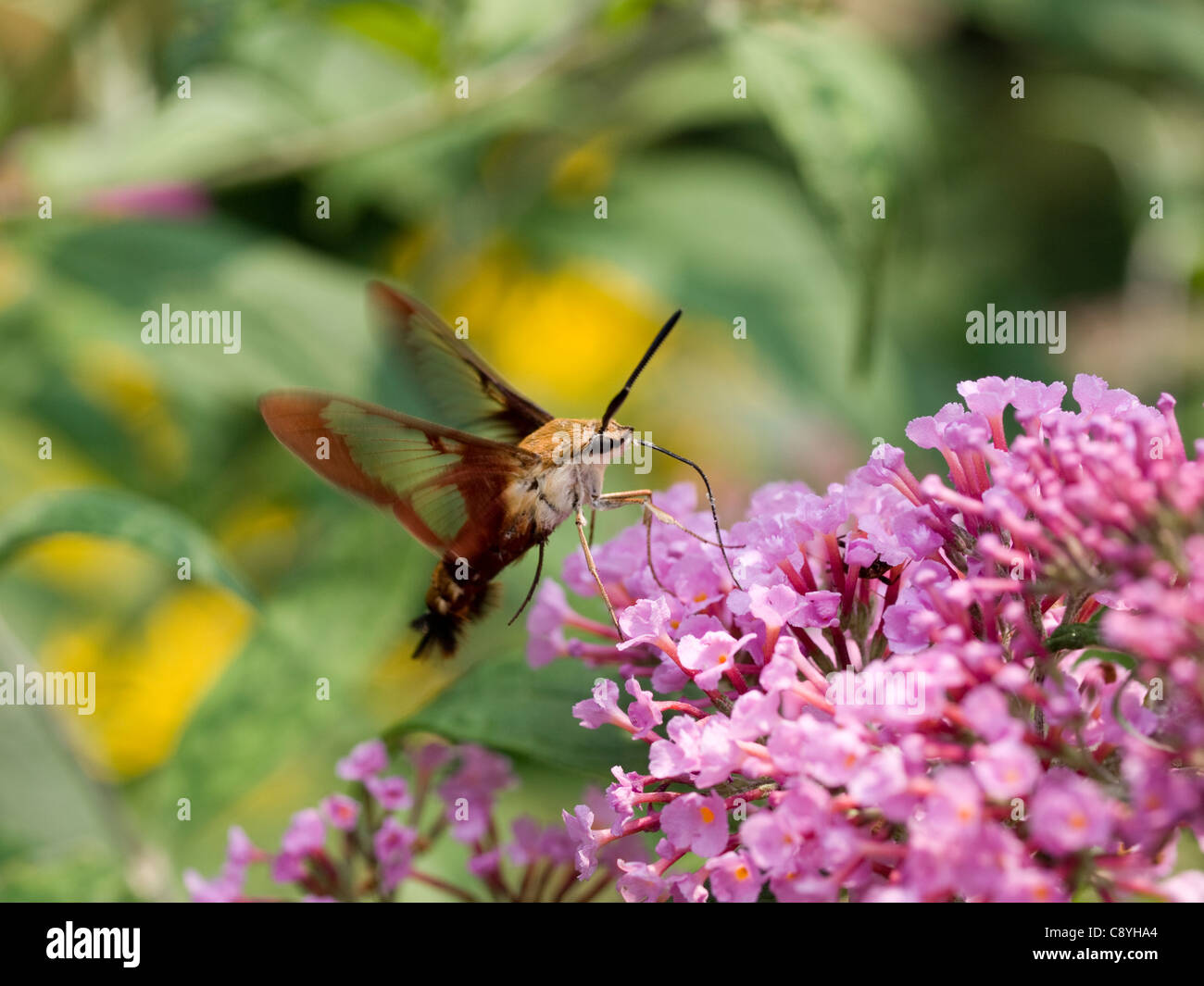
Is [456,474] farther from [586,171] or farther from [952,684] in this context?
[586,171]

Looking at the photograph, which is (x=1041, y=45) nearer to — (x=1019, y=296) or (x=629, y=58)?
(x=1019, y=296)

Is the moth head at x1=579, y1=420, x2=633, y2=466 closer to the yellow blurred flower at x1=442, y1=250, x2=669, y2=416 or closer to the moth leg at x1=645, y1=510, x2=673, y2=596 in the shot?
the moth leg at x1=645, y1=510, x2=673, y2=596

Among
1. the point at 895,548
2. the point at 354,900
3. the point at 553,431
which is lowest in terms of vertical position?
the point at 354,900
